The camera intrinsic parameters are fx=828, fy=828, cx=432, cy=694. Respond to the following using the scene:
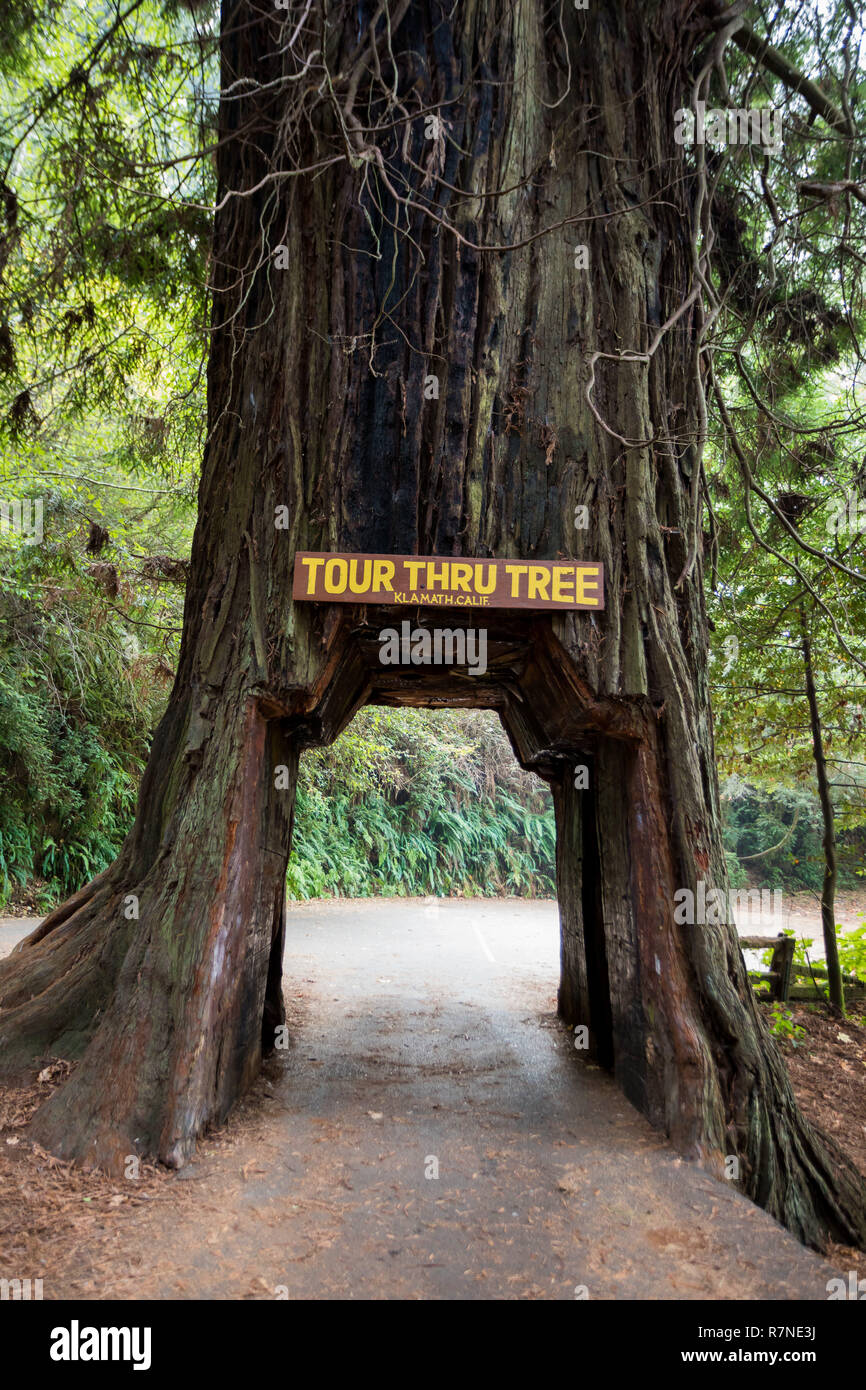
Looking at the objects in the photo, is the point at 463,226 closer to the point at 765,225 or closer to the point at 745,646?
the point at 765,225

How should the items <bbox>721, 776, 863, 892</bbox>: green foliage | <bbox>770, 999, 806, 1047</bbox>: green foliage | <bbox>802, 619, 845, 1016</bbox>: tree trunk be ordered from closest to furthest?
<bbox>770, 999, 806, 1047</bbox>: green foliage, <bbox>802, 619, 845, 1016</bbox>: tree trunk, <bbox>721, 776, 863, 892</bbox>: green foliage

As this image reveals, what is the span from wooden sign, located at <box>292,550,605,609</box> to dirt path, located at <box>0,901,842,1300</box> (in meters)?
2.91

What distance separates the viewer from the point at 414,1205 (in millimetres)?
3729

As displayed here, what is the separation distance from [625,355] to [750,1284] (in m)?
4.03

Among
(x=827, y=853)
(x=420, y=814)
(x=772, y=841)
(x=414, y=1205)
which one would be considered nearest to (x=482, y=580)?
(x=414, y=1205)

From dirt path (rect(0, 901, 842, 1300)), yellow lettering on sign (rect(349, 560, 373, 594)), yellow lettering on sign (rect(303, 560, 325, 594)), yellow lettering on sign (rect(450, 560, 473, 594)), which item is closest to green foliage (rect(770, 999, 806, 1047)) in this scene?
dirt path (rect(0, 901, 842, 1300))

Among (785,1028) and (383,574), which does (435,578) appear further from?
(785,1028)

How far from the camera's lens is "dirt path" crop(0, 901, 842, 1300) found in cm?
308

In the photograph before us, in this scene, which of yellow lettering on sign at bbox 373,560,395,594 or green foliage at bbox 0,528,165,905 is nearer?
yellow lettering on sign at bbox 373,560,395,594

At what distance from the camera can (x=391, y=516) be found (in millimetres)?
4828

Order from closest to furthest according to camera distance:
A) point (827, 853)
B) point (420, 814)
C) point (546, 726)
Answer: point (546, 726) < point (827, 853) < point (420, 814)

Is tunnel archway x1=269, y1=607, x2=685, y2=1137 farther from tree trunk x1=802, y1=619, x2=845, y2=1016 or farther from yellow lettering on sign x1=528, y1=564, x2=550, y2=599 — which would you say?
tree trunk x1=802, y1=619, x2=845, y2=1016

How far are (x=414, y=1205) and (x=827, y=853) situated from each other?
6.20 meters
